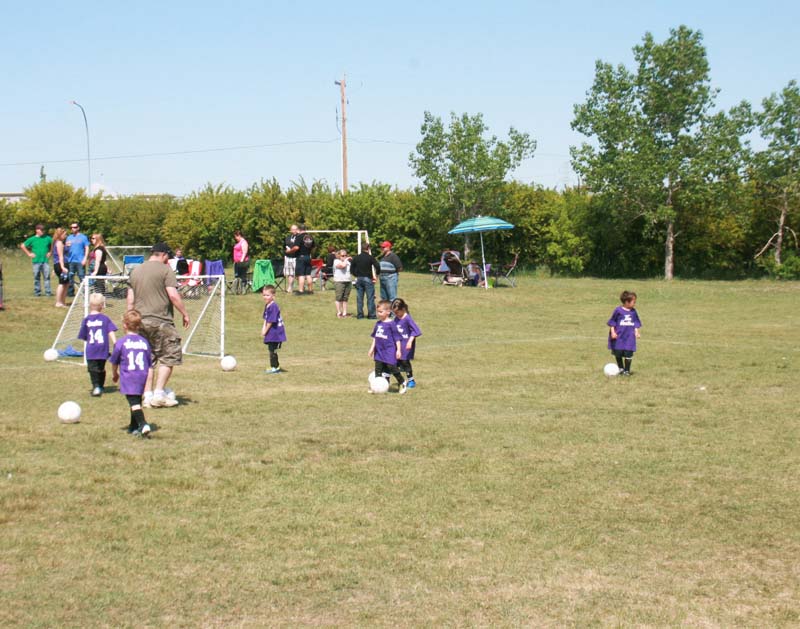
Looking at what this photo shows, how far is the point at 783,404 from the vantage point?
38.3 ft

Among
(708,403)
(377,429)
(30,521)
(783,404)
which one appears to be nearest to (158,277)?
(377,429)

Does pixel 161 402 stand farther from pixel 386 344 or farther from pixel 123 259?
pixel 123 259

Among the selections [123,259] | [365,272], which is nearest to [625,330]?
[365,272]

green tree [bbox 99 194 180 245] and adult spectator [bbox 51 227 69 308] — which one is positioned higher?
green tree [bbox 99 194 180 245]

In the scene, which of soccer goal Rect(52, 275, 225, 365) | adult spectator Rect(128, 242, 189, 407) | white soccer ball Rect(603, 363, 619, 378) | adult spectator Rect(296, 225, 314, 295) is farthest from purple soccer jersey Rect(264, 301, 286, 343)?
adult spectator Rect(296, 225, 314, 295)

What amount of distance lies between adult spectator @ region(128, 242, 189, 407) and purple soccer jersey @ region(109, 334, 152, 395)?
3.89ft

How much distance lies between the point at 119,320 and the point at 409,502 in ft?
47.3

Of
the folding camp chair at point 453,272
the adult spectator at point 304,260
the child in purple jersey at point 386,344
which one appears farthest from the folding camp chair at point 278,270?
the child in purple jersey at point 386,344

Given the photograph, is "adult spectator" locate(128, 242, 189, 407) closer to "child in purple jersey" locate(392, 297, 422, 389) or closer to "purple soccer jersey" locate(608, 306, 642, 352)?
"child in purple jersey" locate(392, 297, 422, 389)

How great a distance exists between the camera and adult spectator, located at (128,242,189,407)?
11203 millimetres

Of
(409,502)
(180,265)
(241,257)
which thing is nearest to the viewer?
(409,502)

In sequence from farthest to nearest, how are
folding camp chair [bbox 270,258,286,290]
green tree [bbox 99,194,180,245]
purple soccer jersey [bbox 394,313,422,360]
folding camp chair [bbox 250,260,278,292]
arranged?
green tree [bbox 99,194,180,245]
folding camp chair [bbox 270,258,286,290]
folding camp chair [bbox 250,260,278,292]
purple soccer jersey [bbox 394,313,422,360]

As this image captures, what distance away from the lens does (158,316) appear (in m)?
11.3

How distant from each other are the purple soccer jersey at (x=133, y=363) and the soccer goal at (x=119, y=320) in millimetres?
5897
